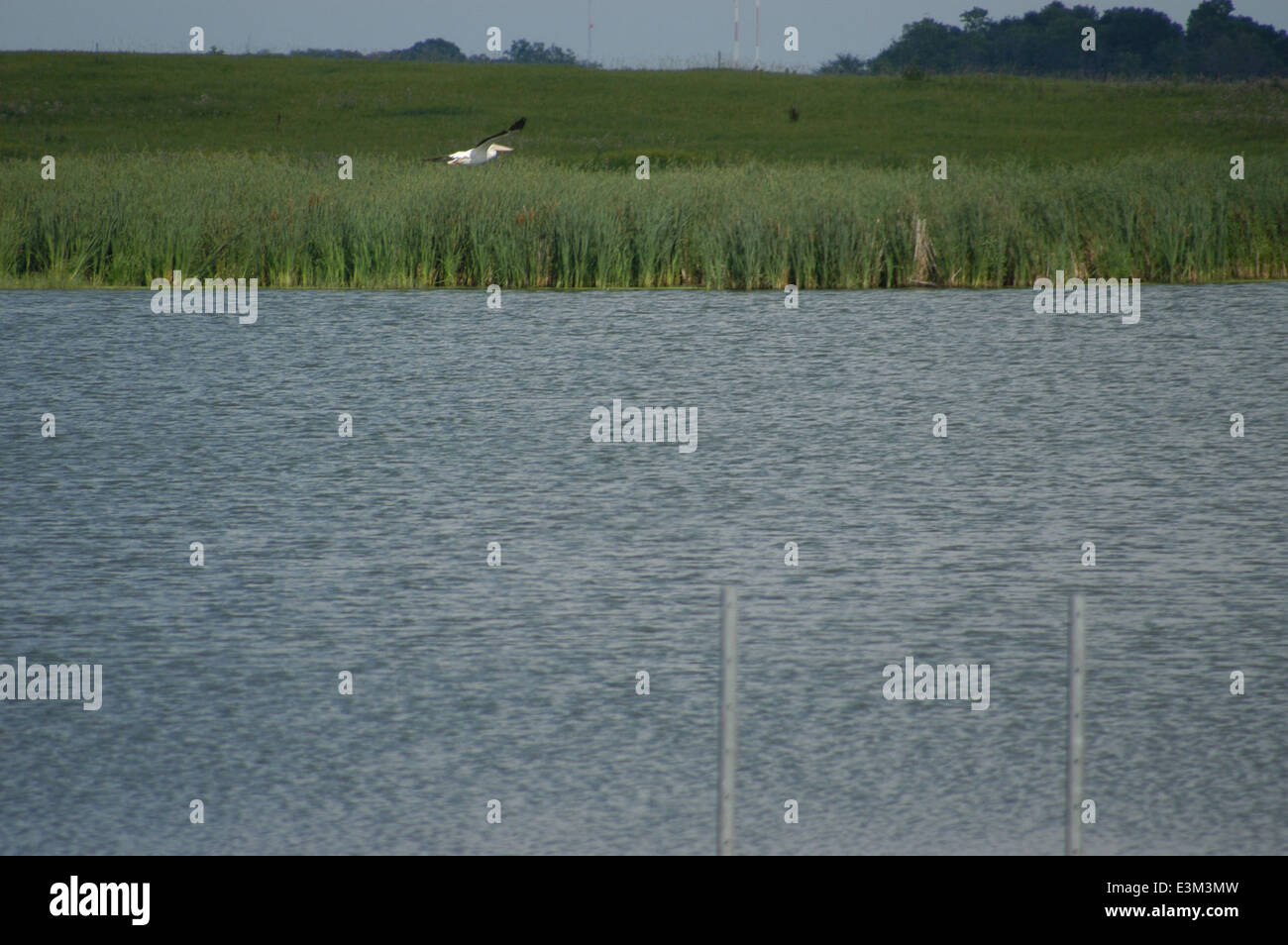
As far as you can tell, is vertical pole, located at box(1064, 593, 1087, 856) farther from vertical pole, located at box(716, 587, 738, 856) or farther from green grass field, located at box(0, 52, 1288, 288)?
green grass field, located at box(0, 52, 1288, 288)

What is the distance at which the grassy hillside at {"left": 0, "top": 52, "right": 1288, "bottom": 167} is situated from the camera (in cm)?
4522

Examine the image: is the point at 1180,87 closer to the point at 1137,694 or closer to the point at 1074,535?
the point at 1074,535

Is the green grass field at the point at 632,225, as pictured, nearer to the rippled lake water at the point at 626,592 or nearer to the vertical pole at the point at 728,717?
the rippled lake water at the point at 626,592

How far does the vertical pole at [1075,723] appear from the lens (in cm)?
506

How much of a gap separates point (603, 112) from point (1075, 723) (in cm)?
4946

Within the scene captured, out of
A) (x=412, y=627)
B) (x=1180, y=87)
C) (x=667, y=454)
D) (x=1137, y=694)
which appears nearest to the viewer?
(x=1137, y=694)

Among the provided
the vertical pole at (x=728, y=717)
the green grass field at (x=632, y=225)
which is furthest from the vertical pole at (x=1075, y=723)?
the green grass field at (x=632, y=225)

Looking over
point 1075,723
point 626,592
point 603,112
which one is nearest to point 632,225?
point 626,592

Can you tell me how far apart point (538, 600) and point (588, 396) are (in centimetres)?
765

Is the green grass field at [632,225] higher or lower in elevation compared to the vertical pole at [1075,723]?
higher

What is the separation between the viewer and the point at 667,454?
1353cm

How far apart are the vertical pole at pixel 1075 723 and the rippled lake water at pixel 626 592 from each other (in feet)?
A: 1.40
